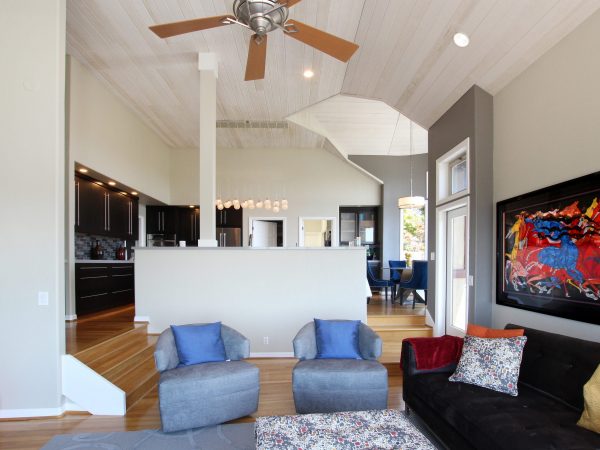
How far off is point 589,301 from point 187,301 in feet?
13.2

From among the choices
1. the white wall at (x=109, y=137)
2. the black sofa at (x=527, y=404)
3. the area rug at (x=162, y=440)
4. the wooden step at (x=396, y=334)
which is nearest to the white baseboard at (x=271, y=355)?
the wooden step at (x=396, y=334)

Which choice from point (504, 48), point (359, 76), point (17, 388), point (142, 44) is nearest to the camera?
point (17, 388)

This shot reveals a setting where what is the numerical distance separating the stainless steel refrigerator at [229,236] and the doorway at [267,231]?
0.31 metres

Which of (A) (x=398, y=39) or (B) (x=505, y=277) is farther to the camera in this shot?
(A) (x=398, y=39)

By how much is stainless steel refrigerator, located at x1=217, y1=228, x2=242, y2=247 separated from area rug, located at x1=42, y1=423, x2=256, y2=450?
6.21 meters

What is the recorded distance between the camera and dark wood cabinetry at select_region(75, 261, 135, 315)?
5312 mm

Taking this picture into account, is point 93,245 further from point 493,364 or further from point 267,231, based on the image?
point 493,364

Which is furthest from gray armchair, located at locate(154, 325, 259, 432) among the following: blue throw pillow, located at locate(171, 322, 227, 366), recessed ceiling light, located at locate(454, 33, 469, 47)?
recessed ceiling light, located at locate(454, 33, 469, 47)

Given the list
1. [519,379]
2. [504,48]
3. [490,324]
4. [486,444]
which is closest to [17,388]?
[486,444]

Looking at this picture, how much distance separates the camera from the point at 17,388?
10.2 feet

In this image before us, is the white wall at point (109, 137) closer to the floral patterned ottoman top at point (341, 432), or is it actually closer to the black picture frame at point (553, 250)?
the floral patterned ottoman top at point (341, 432)

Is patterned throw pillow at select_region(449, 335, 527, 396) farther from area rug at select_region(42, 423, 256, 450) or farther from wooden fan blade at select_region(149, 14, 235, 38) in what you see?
wooden fan blade at select_region(149, 14, 235, 38)

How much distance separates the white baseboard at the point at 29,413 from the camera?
3.12 metres

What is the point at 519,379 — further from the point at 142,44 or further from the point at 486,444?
the point at 142,44
